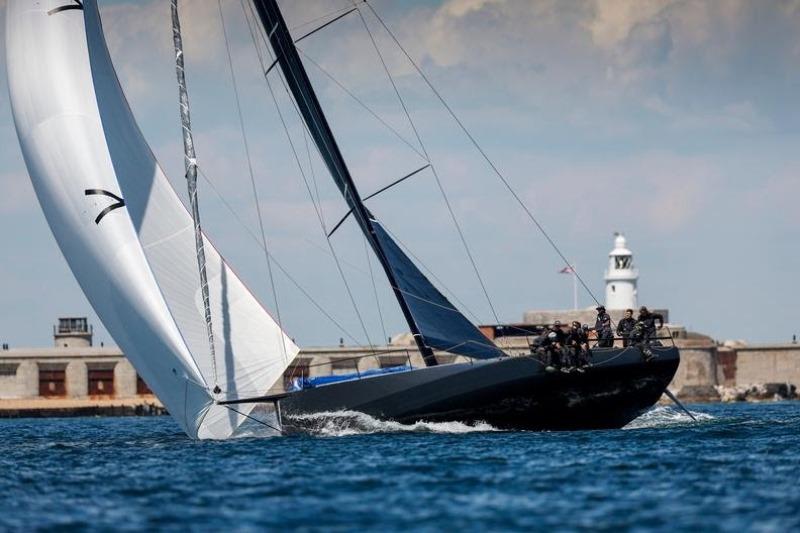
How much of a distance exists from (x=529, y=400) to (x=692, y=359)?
5473 centimetres

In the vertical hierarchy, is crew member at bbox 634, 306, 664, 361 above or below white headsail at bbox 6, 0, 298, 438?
below

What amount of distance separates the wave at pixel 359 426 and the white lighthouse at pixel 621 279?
63.4 metres

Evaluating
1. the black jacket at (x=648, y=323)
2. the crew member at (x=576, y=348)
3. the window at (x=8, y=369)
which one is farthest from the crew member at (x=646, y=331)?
the window at (x=8, y=369)

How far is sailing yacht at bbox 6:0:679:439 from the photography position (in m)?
28.6

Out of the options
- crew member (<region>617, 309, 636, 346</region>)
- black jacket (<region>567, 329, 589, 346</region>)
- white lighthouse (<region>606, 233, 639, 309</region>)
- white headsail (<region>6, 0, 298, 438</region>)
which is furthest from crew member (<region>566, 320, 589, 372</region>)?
white lighthouse (<region>606, 233, 639, 309</region>)

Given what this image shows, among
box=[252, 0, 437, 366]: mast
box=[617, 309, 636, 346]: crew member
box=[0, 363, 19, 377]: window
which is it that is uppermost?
box=[252, 0, 437, 366]: mast

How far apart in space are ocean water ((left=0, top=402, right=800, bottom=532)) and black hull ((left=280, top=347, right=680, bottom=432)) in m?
0.44

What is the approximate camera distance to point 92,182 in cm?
2861

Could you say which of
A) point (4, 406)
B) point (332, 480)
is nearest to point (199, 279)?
point (332, 480)

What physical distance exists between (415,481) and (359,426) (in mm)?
9655

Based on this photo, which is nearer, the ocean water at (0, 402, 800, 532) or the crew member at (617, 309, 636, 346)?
the ocean water at (0, 402, 800, 532)

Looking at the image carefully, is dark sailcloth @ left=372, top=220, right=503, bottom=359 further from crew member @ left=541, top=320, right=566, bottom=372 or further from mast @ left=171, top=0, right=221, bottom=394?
mast @ left=171, top=0, right=221, bottom=394

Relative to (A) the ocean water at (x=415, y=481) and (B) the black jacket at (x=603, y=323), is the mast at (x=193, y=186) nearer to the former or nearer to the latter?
(A) the ocean water at (x=415, y=481)

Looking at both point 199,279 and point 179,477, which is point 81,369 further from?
point 179,477
